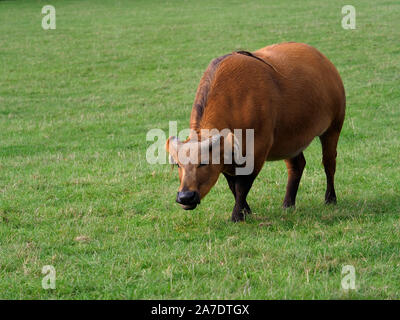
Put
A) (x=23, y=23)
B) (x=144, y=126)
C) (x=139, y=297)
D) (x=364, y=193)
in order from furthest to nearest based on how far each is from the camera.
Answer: (x=23, y=23), (x=144, y=126), (x=364, y=193), (x=139, y=297)

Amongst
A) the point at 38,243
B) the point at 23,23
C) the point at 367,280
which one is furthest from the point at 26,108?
the point at 23,23

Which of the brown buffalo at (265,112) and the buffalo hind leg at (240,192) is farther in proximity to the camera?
the buffalo hind leg at (240,192)

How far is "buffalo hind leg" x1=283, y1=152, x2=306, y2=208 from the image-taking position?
29.2ft

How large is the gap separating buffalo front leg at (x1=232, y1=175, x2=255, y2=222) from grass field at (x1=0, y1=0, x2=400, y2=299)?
0.22 m

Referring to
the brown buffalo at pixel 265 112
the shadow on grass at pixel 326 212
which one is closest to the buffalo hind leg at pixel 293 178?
the brown buffalo at pixel 265 112

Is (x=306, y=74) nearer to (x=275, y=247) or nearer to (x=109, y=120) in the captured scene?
(x=275, y=247)

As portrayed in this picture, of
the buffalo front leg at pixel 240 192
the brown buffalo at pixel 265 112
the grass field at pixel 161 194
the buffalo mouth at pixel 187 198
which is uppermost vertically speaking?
the brown buffalo at pixel 265 112

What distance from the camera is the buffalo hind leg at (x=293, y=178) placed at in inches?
350

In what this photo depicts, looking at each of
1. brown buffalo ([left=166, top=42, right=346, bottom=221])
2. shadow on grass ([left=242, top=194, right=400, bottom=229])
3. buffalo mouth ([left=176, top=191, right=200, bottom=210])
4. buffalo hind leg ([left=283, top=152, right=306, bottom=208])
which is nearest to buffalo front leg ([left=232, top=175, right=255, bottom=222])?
brown buffalo ([left=166, top=42, right=346, bottom=221])

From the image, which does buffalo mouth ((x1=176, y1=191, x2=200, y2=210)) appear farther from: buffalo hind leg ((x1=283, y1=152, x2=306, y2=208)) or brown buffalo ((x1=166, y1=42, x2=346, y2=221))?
buffalo hind leg ((x1=283, y1=152, x2=306, y2=208))

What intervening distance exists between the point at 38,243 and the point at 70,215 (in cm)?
124

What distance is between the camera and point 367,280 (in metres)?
6.07

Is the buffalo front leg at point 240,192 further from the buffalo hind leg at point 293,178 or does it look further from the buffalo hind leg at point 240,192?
the buffalo hind leg at point 293,178

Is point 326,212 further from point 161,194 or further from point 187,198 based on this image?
point 161,194
